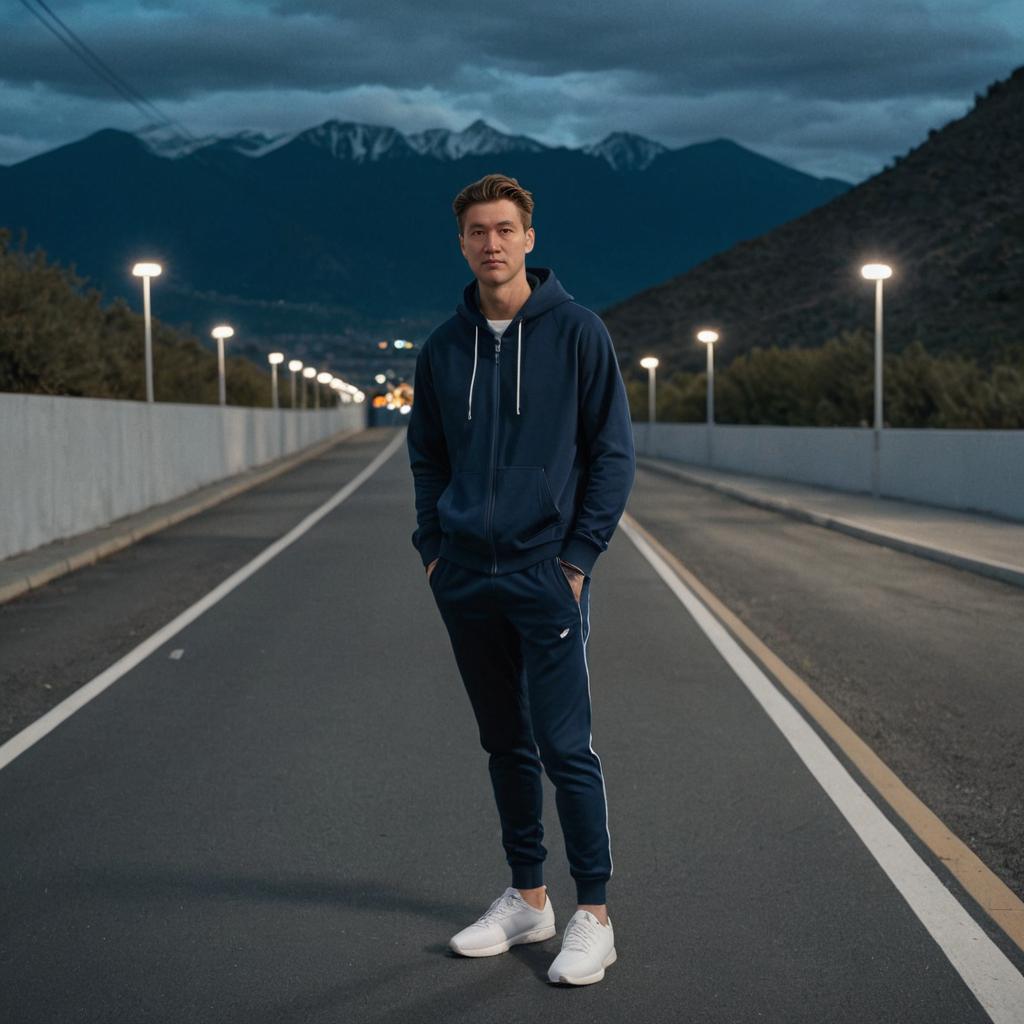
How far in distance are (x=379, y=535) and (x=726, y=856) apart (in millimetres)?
15374

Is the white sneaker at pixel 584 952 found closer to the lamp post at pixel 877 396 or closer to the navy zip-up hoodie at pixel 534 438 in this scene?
the navy zip-up hoodie at pixel 534 438

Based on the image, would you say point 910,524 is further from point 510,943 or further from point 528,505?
point 528,505

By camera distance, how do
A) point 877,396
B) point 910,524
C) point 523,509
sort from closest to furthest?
point 523,509
point 910,524
point 877,396

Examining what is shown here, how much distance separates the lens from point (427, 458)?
4.77 metres

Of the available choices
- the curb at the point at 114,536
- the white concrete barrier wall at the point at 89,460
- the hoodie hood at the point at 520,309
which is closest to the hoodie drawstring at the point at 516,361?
the hoodie hood at the point at 520,309

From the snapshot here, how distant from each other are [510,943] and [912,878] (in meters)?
1.51

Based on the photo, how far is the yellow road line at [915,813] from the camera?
5.04 meters

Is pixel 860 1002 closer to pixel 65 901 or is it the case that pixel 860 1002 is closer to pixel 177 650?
pixel 65 901

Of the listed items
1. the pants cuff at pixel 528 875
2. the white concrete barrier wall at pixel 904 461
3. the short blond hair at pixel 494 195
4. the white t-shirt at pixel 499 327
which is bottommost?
the pants cuff at pixel 528 875

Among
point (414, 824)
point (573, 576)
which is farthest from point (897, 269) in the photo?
point (573, 576)

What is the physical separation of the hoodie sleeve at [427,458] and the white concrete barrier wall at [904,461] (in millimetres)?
17295

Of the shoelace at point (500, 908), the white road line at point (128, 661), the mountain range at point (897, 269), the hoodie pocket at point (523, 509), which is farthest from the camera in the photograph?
the mountain range at point (897, 269)

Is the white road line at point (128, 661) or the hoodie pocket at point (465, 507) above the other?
the hoodie pocket at point (465, 507)

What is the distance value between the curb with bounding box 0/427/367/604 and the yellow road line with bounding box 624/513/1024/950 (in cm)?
768
